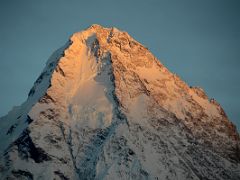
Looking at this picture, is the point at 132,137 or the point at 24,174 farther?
the point at 132,137

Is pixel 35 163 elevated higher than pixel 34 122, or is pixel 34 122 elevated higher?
pixel 34 122

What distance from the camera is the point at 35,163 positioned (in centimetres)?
18550

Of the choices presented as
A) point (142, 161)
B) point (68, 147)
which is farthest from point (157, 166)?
point (68, 147)

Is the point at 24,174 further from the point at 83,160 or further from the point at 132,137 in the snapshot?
the point at 132,137

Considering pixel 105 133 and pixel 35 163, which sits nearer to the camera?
pixel 35 163

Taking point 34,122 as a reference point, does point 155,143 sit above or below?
above

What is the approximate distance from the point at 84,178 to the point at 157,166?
23022mm

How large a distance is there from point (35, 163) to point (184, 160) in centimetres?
4769

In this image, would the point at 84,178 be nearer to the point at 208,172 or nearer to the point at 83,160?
the point at 83,160

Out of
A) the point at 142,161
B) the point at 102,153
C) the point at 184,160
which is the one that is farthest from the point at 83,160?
the point at 184,160

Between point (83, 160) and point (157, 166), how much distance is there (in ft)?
76.4

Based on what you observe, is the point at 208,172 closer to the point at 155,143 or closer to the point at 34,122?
the point at 155,143

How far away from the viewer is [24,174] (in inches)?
7126

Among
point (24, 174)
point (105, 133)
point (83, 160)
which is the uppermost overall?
point (105, 133)
